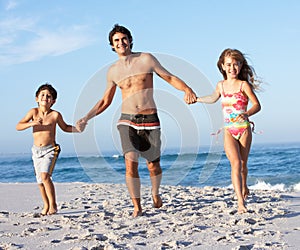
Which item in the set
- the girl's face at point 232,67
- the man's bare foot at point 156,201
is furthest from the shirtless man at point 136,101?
the girl's face at point 232,67

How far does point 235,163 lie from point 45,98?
237 centimetres

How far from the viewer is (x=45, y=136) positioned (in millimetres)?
5113

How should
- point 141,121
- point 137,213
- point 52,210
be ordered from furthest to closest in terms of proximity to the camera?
point 52,210, point 141,121, point 137,213

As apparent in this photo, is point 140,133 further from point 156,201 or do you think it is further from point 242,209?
point 242,209

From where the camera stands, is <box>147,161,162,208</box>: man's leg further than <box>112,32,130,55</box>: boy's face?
Yes

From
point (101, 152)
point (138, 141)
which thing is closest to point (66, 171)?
point (101, 152)

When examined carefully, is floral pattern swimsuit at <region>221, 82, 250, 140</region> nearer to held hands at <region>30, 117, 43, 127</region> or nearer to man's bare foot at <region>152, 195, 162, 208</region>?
man's bare foot at <region>152, 195, 162, 208</region>

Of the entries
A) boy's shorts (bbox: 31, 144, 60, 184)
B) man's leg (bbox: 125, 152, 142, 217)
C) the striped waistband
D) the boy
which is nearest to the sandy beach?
man's leg (bbox: 125, 152, 142, 217)

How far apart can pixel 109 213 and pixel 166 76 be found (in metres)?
1.71

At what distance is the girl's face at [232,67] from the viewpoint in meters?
4.95

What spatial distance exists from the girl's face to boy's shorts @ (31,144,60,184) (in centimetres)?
223

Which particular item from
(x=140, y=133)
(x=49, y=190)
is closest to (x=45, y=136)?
(x=49, y=190)

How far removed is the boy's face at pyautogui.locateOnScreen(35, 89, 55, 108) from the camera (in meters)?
5.16

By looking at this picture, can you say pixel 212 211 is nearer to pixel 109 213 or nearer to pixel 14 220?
pixel 109 213
